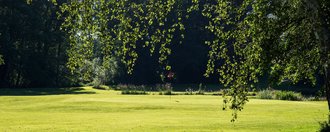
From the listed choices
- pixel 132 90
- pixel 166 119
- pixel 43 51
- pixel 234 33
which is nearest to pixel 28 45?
pixel 43 51

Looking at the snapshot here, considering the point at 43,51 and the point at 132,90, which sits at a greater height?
the point at 43,51

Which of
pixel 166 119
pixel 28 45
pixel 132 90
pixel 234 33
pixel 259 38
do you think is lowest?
pixel 166 119

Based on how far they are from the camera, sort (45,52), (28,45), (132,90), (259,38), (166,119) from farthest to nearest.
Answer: (45,52)
(28,45)
(132,90)
(166,119)
(259,38)

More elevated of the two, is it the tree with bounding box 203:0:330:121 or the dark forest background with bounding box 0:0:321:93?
the dark forest background with bounding box 0:0:321:93

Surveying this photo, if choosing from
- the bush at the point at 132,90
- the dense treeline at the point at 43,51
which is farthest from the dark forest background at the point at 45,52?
the bush at the point at 132,90

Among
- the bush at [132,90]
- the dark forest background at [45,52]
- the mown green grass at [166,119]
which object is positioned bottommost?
the mown green grass at [166,119]

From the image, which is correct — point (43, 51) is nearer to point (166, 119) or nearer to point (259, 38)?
point (166, 119)

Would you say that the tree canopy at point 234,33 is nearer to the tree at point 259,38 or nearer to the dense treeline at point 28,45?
the tree at point 259,38

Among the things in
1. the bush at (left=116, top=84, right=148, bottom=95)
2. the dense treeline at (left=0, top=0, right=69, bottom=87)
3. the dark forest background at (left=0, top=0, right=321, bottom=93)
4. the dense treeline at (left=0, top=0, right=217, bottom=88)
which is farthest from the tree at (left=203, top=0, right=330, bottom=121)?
the dense treeline at (left=0, top=0, right=69, bottom=87)

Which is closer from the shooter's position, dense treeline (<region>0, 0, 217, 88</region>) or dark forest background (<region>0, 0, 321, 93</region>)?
dense treeline (<region>0, 0, 217, 88</region>)

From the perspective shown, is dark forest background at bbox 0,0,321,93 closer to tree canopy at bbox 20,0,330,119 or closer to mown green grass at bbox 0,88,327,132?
mown green grass at bbox 0,88,327,132

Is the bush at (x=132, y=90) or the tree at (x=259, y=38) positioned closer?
the tree at (x=259, y=38)

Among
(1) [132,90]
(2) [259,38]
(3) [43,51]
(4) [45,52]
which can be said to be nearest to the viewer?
(2) [259,38]

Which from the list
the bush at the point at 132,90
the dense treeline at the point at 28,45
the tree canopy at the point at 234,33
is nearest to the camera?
the tree canopy at the point at 234,33
